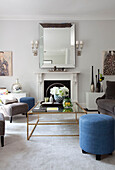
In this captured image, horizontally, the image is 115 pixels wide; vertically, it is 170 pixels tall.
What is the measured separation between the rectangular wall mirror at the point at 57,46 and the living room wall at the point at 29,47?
21 centimetres

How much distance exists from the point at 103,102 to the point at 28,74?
285cm

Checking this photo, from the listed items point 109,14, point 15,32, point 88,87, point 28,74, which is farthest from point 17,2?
point 88,87

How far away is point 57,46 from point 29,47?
95 centimetres

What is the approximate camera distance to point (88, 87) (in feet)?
18.4

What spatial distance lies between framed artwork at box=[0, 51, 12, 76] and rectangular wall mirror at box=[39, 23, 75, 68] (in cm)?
106

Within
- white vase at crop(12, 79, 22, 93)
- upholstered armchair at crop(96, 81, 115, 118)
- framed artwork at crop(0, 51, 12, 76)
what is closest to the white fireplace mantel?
white vase at crop(12, 79, 22, 93)

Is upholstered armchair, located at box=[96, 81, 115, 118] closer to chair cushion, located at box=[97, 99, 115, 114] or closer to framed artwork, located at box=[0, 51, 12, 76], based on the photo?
chair cushion, located at box=[97, 99, 115, 114]

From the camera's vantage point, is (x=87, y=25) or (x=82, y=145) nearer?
(x=82, y=145)

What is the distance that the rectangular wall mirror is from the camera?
18.1 feet

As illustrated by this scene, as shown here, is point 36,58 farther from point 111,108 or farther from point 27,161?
point 27,161

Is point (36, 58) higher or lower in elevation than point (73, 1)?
lower

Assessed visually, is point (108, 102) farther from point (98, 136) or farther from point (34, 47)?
point (34, 47)

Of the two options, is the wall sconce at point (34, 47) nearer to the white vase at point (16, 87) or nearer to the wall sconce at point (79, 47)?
the white vase at point (16, 87)

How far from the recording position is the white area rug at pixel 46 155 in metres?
1.80
